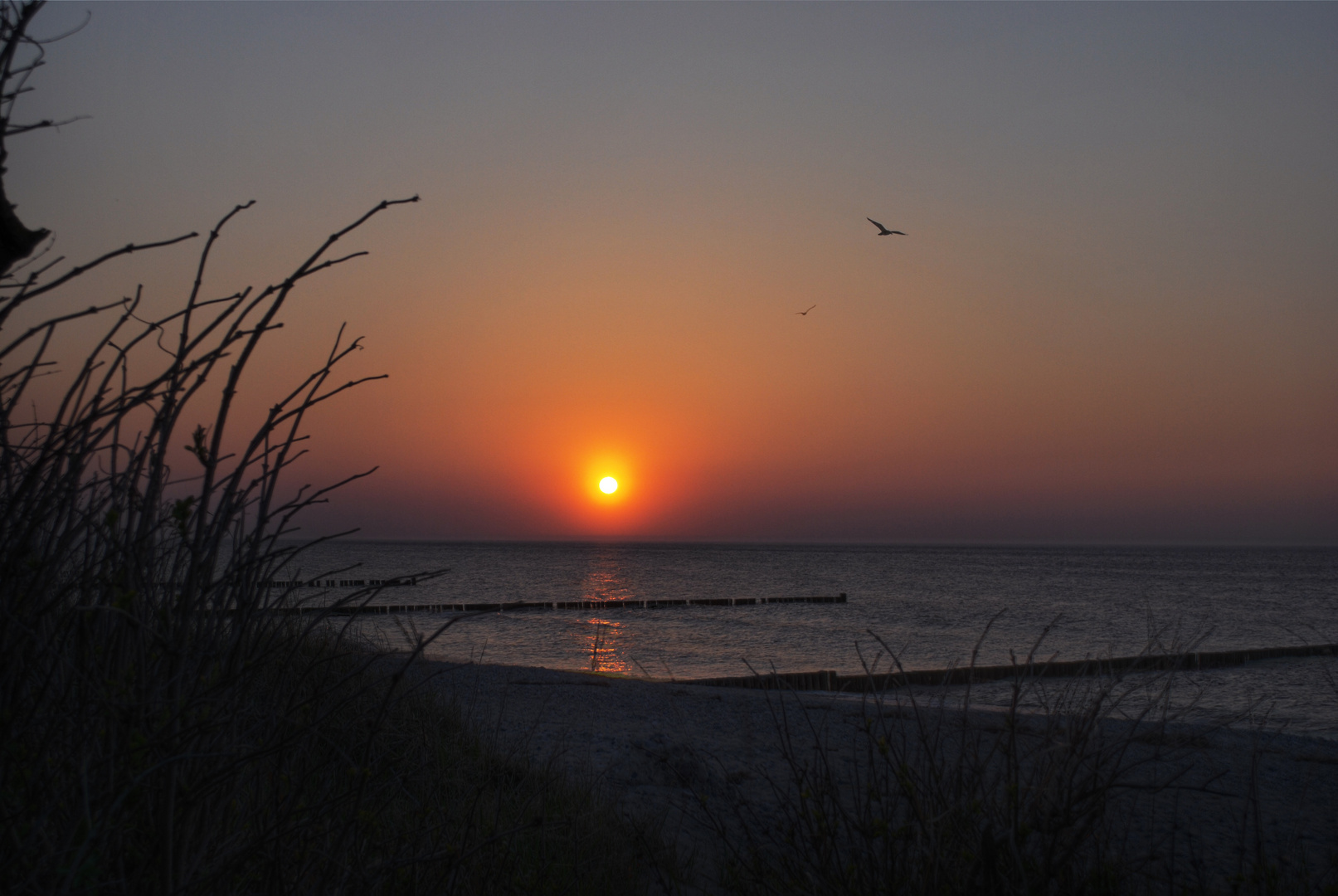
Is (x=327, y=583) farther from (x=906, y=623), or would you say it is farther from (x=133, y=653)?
(x=906, y=623)

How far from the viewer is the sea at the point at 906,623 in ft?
52.3

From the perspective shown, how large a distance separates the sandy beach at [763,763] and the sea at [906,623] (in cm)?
56

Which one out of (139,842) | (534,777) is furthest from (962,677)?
(139,842)

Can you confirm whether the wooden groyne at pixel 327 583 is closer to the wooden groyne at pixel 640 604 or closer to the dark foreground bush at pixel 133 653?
the dark foreground bush at pixel 133 653

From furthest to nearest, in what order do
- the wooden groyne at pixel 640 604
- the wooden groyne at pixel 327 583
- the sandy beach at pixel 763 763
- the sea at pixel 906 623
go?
1. the wooden groyne at pixel 640 604
2. the sea at pixel 906 623
3. the sandy beach at pixel 763 763
4. the wooden groyne at pixel 327 583

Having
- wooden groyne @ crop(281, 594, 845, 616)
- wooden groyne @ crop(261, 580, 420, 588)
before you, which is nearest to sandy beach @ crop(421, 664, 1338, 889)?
wooden groyne @ crop(261, 580, 420, 588)

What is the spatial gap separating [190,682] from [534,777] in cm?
492

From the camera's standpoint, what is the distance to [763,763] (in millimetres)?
8539

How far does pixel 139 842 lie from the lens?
1.85 m

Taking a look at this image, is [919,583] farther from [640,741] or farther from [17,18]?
[17,18]

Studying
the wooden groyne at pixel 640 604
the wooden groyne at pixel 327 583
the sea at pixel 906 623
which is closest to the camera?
the wooden groyne at pixel 327 583

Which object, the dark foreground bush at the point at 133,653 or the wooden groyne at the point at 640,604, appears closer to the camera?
the dark foreground bush at the point at 133,653

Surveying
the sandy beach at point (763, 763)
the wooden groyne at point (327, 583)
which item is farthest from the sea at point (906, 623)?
the sandy beach at point (763, 763)

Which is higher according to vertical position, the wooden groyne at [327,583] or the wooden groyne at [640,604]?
the wooden groyne at [327,583]
